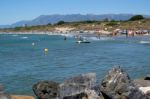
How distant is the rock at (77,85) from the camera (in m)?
19.1

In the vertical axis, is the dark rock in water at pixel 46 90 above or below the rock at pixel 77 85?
below

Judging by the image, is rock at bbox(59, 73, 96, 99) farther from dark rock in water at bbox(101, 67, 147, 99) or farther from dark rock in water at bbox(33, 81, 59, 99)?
dark rock in water at bbox(33, 81, 59, 99)

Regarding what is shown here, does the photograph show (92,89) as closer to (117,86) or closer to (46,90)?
(117,86)

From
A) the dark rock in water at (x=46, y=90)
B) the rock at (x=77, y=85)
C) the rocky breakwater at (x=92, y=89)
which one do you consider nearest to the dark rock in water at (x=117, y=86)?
the rocky breakwater at (x=92, y=89)

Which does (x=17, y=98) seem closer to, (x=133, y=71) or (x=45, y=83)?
(x=45, y=83)

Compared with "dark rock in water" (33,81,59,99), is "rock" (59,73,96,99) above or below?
above

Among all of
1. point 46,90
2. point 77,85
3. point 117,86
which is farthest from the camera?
point 46,90

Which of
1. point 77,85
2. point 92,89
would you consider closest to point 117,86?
point 92,89

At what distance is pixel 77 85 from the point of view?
1916 cm

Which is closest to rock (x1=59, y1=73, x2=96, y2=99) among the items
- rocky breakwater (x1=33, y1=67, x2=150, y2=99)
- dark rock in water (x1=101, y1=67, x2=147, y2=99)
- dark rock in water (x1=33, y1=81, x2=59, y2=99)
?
rocky breakwater (x1=33, y1=67, x2=150, y2=99)

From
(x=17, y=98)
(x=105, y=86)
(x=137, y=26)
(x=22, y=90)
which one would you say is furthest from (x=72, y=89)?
(x=137, y=26)

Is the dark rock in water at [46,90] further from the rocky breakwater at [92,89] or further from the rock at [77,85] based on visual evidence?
the rock at [77,85]

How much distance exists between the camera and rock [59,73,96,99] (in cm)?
1909

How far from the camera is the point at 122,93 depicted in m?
20.0
